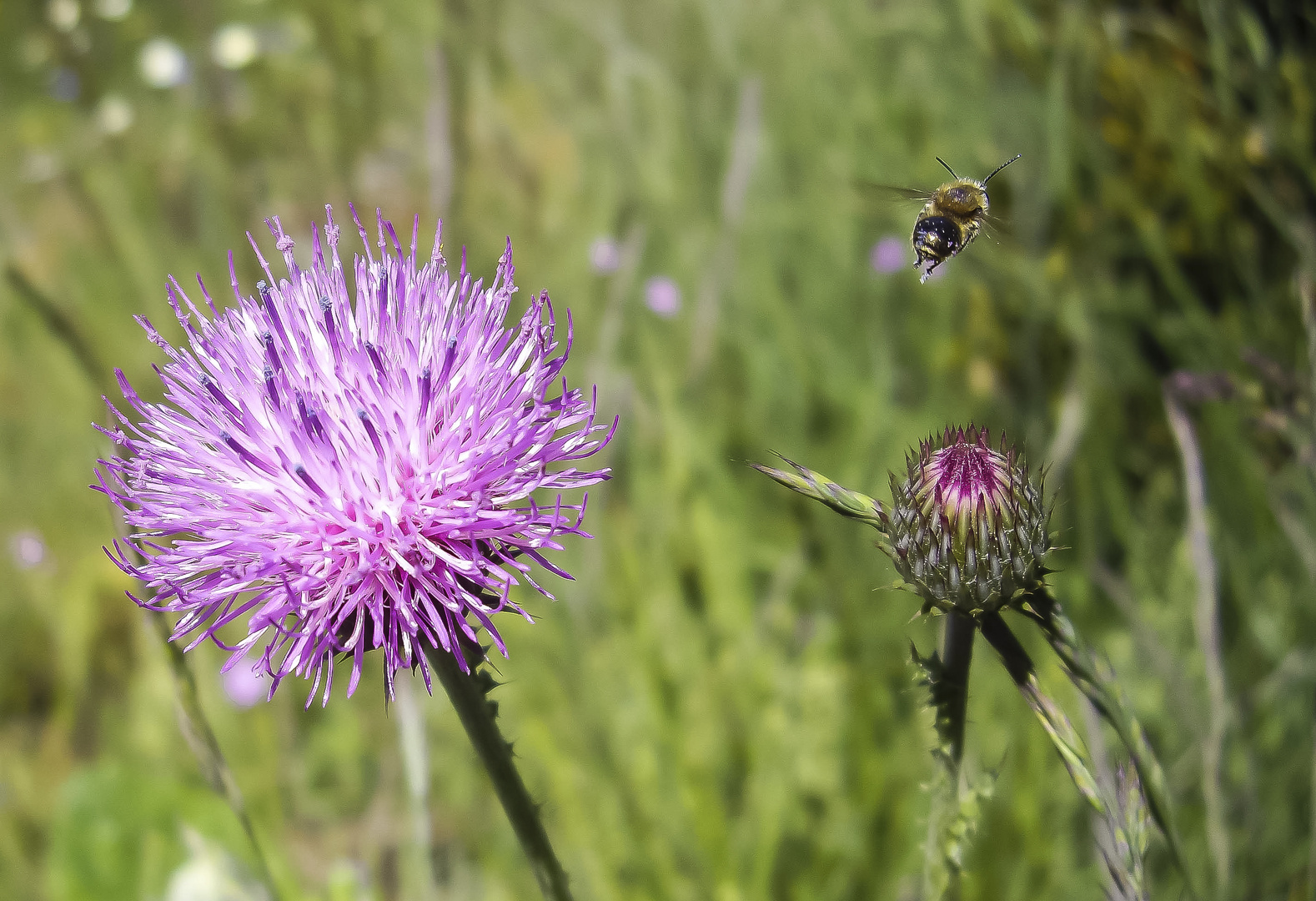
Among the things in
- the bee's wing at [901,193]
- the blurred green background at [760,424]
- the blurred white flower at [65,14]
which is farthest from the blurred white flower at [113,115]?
the bee's wing at [901,193]

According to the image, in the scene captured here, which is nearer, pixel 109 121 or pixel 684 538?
pixel 684 538

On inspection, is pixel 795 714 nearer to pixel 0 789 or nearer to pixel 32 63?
pixel 0 789

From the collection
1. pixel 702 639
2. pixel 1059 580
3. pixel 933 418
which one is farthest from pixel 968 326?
pixel 702 639

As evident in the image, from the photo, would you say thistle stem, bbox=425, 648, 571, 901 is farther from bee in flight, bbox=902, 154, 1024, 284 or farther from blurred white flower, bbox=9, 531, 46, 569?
blurred white flower, bbox=9, 531, 46, 569

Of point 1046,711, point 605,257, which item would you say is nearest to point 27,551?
point 605,257

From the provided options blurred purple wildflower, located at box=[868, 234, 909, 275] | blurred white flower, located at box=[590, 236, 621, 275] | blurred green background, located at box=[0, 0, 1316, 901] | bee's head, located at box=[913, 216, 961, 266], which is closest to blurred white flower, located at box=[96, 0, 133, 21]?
blurred green background, located at box=[0, 0, 1316, 901]

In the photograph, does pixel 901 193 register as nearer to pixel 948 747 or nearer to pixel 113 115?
pixel 948 747

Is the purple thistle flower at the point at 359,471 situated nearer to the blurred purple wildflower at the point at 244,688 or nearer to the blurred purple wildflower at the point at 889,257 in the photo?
the blurred purple wildflower at the point at 244,688
